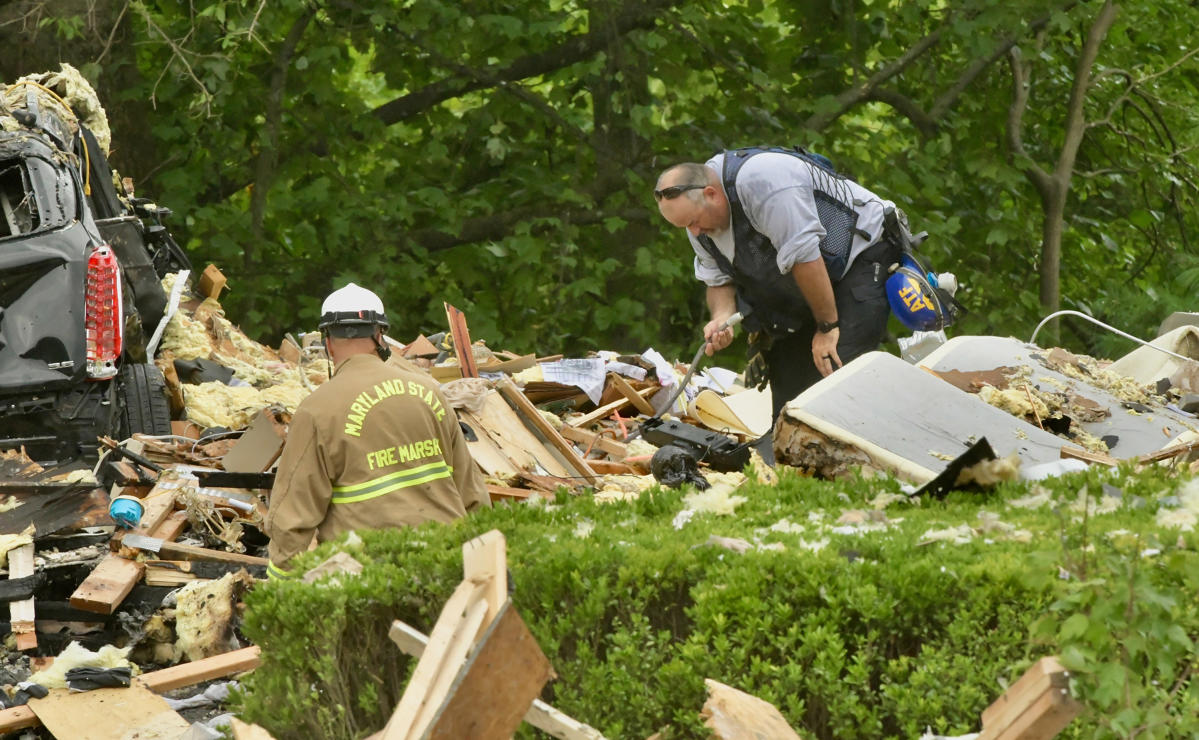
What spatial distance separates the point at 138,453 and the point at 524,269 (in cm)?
843

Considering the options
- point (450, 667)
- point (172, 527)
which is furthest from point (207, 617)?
point (450, 667)

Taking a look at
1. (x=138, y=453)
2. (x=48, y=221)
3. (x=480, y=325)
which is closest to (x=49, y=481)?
(x=138, y=453)

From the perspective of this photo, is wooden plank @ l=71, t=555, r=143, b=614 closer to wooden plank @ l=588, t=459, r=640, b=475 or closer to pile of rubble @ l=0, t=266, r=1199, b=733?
pile of rubble @ l=0, t=266, r=1199, b=733

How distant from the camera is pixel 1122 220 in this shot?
19.1m

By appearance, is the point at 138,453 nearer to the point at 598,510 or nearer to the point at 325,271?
the point at 598,510

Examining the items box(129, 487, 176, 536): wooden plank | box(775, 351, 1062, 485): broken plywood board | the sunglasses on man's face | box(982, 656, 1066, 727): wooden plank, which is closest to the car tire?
box(129, 487, 176, 536): wooden plank

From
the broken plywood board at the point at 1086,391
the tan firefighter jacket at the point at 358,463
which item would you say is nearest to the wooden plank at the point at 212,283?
the broken plywood board at the point at 1086,391

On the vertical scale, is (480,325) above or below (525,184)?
below

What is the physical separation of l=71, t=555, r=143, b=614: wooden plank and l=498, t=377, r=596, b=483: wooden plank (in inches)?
123

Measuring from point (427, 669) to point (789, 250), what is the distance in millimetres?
4197

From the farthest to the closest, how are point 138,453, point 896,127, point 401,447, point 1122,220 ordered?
1. point 1122,220
2. point 896,127
3. point 138,453
4. point 401,447

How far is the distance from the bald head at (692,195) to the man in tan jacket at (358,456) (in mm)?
2006

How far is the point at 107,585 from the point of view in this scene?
687cm

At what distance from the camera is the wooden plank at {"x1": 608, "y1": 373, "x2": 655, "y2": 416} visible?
1100 centimetres
